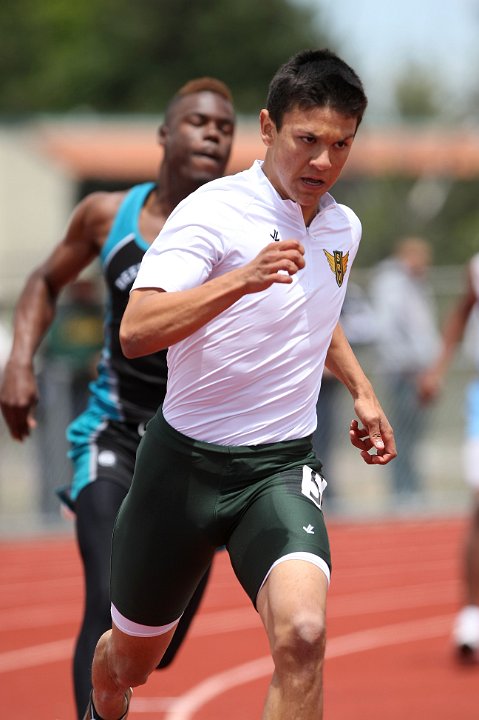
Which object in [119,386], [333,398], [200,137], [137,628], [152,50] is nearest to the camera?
[137,628]

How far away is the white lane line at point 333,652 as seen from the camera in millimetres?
6600

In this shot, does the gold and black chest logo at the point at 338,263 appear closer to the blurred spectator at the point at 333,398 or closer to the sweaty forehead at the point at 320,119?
the sweaty forehead at the point at 320,119

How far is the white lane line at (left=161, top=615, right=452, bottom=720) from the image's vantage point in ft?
21.7

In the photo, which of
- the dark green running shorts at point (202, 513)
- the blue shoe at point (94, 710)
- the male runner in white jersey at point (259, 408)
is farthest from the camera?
the blue shoe at point (94, 710)

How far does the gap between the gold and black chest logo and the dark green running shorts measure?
1.60ft

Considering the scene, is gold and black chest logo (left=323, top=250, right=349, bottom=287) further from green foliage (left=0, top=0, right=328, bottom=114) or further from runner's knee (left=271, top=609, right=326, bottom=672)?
green foliage (left=0, top=0, right=328, bottom=114)

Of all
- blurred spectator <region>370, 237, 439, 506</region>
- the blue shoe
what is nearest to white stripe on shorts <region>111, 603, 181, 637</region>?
the blue shoe

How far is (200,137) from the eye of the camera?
5426 mm

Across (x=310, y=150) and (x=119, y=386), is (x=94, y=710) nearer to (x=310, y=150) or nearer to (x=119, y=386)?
(x=119, y=386)

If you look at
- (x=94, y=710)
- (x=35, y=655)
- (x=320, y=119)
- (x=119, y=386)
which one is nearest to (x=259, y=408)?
(x=320, y=119)

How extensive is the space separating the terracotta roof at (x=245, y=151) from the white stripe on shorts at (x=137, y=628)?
19627 millimetres

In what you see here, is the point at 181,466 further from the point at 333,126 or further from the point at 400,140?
the point at 400,140

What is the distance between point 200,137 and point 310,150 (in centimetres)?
157

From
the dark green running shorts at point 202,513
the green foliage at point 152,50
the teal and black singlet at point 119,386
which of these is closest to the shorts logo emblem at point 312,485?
the dark green running shorts at point 202,513
